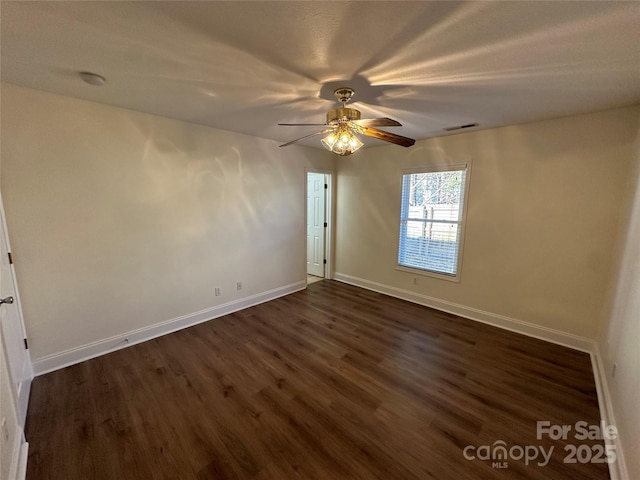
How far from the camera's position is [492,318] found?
10.9 feet

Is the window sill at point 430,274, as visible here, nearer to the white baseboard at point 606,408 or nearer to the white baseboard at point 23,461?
the white baseboard at point 606,408

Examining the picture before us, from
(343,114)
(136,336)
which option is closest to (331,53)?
(343,114)

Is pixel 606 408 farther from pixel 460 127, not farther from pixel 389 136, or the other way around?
pixel 460 127

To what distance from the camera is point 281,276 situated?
4.25 m

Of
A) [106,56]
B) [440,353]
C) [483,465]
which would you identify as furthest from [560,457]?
[106,56]

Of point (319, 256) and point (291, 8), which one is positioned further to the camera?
point (319, 256)

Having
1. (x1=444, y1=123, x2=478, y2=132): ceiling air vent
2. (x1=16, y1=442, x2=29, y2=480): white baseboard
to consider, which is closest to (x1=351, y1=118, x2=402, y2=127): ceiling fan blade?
(x1=444, y1=123, x2=478, y2=132): ceiling air vent

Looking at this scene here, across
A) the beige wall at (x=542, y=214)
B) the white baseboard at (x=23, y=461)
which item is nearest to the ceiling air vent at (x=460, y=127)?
the beige wall at (x=542, y=214)

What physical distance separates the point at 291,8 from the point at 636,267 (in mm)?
2735

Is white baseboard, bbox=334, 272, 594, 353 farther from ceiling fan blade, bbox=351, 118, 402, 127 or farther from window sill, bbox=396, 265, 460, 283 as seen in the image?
ceiling fan blade, bbox=351, 118, 402, 127

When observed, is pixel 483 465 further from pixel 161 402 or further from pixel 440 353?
pixel 161 402

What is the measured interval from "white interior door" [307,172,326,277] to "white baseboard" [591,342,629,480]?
3847 mm

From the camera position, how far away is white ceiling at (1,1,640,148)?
1227mm

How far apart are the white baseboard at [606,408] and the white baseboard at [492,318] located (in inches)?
6.4
